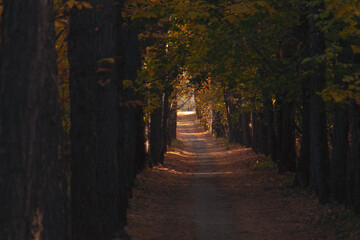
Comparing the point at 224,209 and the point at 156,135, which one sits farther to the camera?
the point at 156,135

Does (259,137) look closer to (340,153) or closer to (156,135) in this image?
(156,135)

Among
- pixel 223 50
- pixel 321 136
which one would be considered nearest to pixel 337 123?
pixel 321 136

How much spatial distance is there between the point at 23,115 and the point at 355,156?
9361 millimetres

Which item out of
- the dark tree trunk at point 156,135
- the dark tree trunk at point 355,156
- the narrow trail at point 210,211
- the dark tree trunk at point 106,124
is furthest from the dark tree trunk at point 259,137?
the dark tree trunk at point 106,124

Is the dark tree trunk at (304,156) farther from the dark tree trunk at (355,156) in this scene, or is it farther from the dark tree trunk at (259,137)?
the dark tree trunk at (259,137)

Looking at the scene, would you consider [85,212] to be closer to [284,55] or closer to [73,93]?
[73,93]

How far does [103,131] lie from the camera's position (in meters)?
10.3

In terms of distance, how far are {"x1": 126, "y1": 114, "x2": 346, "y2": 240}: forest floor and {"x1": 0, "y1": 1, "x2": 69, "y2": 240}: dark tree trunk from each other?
23.4 feet

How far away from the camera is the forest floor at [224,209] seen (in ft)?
40.1

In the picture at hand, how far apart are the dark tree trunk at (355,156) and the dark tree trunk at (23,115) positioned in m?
8.51

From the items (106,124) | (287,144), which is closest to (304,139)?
(287,144)

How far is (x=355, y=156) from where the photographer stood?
12.1 meters

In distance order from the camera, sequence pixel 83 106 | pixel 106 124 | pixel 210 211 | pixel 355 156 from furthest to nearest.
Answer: pixel 210 211, pixel 355 156, pixel 106 124, pixel 83 106

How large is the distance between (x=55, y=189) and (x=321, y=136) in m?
9.55
